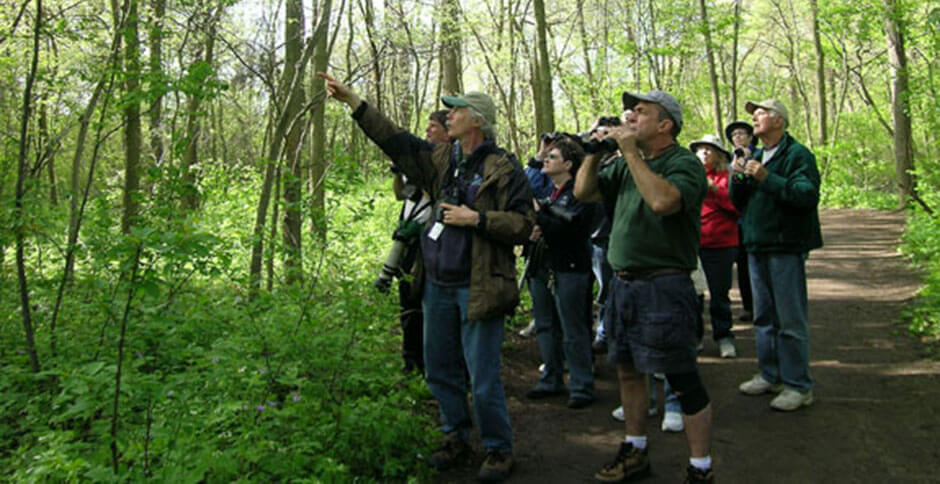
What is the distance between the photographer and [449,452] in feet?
13.2

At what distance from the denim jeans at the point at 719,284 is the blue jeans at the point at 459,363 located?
3295mm

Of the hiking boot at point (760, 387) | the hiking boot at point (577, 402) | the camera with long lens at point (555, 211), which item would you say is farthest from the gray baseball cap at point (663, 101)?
the hiking boot at point (760, 387)

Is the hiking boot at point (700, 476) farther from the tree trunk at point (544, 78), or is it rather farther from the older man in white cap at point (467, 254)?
the tree trunk at point (544, 78)

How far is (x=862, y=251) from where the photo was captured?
1248 cm

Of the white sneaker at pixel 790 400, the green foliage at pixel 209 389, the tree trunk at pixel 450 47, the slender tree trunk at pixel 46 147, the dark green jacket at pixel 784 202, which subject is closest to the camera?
the green foliage at pixel 209 389

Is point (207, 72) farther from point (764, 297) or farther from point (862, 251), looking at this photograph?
point (862, 251)

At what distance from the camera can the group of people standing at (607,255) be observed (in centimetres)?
339

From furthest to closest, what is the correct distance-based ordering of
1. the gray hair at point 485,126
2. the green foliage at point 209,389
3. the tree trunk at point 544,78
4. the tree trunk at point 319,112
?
the tree trunk at point 544,78
the tree trunk at point 319,112
the gray hair at point 485,126
the green foliage at point 209,389

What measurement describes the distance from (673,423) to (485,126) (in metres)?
2.36

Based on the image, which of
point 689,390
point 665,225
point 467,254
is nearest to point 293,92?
point 467,254

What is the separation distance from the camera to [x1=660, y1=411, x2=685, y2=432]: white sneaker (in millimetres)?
4480

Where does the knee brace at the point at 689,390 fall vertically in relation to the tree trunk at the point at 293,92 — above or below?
below

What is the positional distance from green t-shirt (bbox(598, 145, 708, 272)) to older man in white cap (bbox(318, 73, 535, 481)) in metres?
0.56

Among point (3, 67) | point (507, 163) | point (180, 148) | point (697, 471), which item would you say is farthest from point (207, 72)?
point (3, 67)
